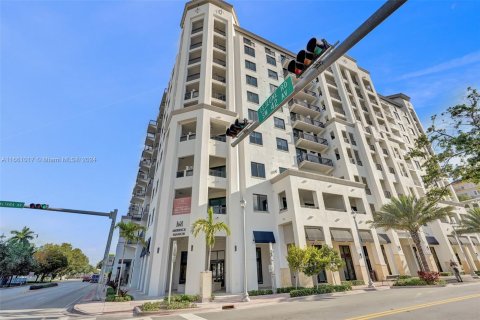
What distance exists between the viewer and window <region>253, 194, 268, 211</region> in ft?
84.3

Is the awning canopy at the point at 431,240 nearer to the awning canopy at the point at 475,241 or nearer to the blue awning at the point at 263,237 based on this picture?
the awning canopy at the point at 475,241

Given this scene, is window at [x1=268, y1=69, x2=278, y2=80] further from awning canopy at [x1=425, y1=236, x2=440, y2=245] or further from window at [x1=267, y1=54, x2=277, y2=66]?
awning canopy at [x1=425, y1=236, x2=440, y2=245]

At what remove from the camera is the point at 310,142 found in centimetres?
3434

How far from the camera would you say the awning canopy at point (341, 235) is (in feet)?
80.2

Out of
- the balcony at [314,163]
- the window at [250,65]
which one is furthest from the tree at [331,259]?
the window at [250,65]

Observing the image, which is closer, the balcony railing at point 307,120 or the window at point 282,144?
the window at point 282,144

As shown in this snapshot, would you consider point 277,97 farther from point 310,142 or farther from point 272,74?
point 272,74

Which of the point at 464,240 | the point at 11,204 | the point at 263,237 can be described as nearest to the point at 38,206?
the point at 11,204

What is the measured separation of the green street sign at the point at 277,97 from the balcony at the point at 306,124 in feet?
91.5

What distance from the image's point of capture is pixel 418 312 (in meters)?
9.65

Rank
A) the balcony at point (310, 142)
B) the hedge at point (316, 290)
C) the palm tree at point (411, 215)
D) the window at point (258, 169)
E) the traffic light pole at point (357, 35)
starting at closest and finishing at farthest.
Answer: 1. the traffic light pole at point (357, 35)
2. the hedge at point (316, 290)
3. the palm tree at point (411, 215)
4. the window at point (258, 169)
5. the balcony at point (310, 142)

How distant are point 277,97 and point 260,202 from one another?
19.5 metres

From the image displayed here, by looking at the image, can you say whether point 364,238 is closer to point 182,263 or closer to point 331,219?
point 331,219

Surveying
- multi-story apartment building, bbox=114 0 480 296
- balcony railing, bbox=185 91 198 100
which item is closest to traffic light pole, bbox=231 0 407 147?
multi-story apartment building, bbox=114 0 480 296
